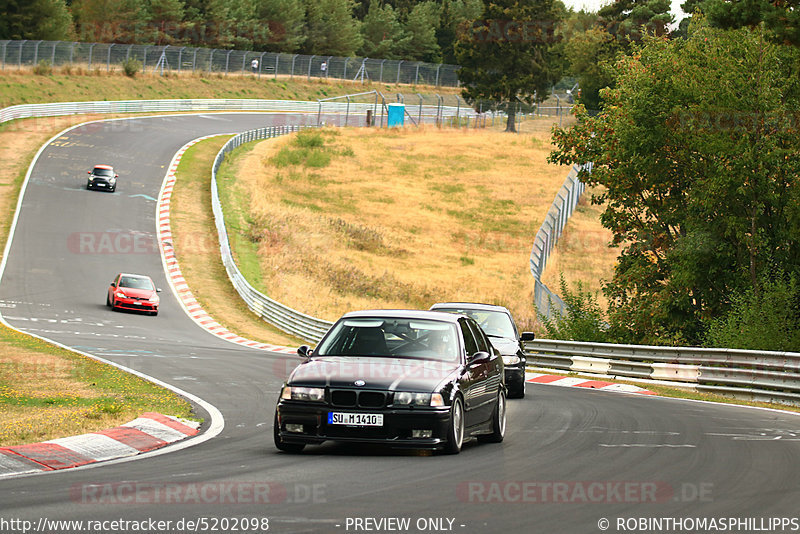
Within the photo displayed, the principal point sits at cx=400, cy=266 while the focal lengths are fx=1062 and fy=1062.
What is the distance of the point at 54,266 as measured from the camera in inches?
1535

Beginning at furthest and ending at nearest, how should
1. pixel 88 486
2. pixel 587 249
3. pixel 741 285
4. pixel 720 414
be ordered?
pixel 587 249 → pixel 741 285 → pixel 720 414 → pixel 88 486

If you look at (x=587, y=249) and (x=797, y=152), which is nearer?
(x=797, y=152)

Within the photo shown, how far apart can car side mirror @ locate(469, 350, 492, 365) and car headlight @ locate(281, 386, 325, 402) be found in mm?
1889

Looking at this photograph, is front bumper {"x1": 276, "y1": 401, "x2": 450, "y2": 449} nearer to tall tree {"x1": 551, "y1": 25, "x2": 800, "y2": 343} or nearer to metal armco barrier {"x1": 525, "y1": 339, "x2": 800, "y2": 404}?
metal armco barrier {"x1": 525, "y1": 339, "x2": 800, "y2": 404}

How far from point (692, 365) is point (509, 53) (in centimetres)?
7989

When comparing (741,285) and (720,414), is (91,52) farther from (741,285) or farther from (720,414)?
(720,414)

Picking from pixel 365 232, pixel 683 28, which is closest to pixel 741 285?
pixel 365 232

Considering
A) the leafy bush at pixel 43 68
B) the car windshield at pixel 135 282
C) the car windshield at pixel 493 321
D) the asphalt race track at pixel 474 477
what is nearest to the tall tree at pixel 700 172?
the asphalt race track at pixel 474 477

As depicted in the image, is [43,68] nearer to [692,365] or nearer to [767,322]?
[692,365]

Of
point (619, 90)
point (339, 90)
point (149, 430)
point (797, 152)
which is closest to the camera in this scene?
→ point (149, 430)

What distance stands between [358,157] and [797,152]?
178 feet

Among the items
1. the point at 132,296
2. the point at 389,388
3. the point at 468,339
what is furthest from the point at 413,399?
the point at 132,296

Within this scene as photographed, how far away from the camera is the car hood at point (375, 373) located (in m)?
9.90

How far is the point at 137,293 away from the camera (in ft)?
112
